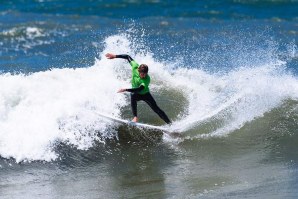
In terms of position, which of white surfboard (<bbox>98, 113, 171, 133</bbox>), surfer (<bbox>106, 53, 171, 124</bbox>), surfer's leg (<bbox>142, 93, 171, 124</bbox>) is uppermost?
surfer (<bbox>106, 53, 171, 124</bbox>)

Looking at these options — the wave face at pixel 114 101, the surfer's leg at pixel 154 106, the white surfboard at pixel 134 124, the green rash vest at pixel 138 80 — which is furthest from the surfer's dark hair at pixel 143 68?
the wave face at pixel 114 101

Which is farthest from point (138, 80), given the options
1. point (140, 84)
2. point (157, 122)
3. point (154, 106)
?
point (157, 122)

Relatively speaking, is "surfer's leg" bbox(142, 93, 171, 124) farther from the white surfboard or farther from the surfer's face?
the surfer's face

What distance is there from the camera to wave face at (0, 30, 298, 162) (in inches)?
487

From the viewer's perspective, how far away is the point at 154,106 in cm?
1305

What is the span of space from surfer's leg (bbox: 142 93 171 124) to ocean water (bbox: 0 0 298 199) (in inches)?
9.9

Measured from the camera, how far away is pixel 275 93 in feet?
50.3

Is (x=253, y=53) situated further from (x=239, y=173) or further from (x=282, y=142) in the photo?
(x=239, y=173)

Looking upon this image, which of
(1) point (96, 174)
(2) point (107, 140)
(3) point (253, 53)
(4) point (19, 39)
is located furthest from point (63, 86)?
(4) point (19, 39)

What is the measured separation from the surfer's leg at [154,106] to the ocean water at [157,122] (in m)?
0.25

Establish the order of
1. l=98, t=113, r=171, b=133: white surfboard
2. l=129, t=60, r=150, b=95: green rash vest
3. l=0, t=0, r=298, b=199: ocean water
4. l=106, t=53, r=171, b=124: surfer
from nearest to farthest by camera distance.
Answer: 1. l=0, t=0, r=298, b=199: ocean water
2. l=106, t=53, r=171, b=124: surfer
3. l=129, t=60, r=150, b=95: green rash vest
4. l=98, t=113, r=171, b=133: white surfboard

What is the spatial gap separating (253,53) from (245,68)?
191 centimetres

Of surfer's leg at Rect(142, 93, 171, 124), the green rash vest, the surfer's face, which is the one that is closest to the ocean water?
surfer's leg at Rect(142, 93, 171, 124)

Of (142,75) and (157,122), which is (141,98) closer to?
A: (142,75)
